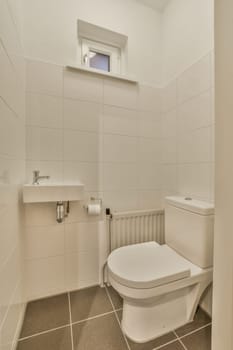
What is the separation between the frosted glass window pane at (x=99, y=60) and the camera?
1634mm

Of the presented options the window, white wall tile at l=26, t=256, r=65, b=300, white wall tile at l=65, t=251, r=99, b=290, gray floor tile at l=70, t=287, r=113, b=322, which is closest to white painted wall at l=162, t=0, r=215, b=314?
the window

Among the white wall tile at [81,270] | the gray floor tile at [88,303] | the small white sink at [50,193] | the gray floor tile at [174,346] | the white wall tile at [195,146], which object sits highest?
the white wall tile at [195,146]

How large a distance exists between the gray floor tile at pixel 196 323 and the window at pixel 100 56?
7.11ft

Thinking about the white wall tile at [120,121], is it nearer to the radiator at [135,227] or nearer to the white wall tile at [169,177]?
the white wall tile at [169,177]

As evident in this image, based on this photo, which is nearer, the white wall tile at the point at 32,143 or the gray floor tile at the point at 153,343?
the gray floor tile at the point at 153,343

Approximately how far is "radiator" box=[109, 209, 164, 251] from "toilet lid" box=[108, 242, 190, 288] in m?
0.23

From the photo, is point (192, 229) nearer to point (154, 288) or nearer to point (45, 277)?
point (154, 288)

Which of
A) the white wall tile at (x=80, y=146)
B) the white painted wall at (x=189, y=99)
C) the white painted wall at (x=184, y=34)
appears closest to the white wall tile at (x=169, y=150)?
the white painted wall at (x=189, y=99)

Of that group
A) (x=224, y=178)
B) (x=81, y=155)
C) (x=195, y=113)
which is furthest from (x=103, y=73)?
(x=224, y=178)

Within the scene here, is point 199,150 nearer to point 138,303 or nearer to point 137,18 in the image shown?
point 138,303

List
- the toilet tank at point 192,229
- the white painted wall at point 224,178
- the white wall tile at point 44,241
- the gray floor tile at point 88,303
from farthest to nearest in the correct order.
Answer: the white wall tile at point 44,241 → the gray floor tile at point 88,303 → the toilet tank at point 192,229 → the white painted wall at point 224,178

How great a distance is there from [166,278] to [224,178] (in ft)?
2.31

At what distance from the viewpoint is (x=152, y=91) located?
1.70 metres

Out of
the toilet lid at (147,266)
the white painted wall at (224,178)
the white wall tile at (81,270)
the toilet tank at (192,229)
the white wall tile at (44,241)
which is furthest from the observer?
the white wall tile at (81,270)
